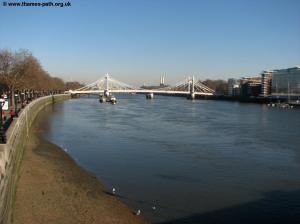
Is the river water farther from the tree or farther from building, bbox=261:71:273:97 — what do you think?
building, bbox=261:71:273:97

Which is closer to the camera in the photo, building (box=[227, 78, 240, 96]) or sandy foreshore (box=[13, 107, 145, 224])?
sandy foreshore (box=[13, 107, 145, 224])

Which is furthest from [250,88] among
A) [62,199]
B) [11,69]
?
[62,199]

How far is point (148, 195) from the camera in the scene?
38.2 feet

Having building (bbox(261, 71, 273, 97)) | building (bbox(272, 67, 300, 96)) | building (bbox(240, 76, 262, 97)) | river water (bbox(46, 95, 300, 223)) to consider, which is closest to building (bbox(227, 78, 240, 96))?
building (bbox(240, 76, 262, 97))

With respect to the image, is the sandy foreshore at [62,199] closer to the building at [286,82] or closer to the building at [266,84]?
the building at [286,82]

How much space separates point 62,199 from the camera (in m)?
10.3

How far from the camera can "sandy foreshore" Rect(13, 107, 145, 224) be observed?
9.23 metres

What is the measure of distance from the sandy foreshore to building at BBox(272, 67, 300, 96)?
88.5 meters

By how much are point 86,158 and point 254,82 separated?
354 feet

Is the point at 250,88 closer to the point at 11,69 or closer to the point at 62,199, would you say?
the point at 11,69

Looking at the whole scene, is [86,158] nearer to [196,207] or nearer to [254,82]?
[196,207]

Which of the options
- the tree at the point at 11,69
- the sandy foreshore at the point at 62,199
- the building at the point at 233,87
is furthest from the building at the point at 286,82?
the sandy foreshore at the point at 62,199

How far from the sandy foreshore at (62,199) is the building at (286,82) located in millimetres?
88466

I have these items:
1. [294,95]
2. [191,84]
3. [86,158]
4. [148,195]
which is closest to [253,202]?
[148,195]
